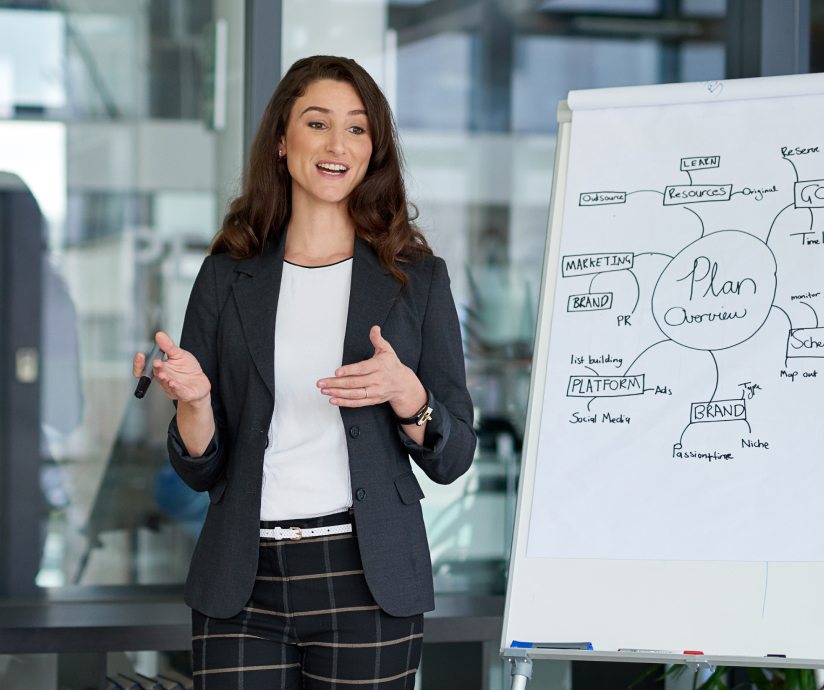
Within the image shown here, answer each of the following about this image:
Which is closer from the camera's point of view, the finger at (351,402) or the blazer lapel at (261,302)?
the finger at (351,402)

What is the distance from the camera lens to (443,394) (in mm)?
1684

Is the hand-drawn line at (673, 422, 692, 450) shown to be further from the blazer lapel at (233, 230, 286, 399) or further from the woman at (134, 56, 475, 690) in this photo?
the blazer lapel at (233, 230, 286, 399)

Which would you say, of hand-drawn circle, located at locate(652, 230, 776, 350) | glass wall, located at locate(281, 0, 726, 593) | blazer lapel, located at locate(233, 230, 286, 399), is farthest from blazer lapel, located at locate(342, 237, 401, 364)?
glass wall, located at locate(281, 0, 726, 593)

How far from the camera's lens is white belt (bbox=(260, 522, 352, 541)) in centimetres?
159

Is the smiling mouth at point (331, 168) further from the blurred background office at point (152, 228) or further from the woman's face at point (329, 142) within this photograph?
the blurred background office at point (152, 228)

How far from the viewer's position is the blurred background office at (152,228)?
3.02 metres

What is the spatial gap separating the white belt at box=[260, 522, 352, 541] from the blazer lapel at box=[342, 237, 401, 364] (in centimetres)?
25

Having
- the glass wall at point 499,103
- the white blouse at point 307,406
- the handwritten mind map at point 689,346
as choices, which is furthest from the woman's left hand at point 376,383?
the glass wall at point 499,103

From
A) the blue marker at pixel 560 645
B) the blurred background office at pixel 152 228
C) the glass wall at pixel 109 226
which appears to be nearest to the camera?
the blue marker at pixel 560 645

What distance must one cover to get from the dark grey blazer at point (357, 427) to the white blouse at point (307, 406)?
0.06ft

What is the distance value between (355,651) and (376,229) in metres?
0.67

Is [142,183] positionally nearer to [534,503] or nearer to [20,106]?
[20,106]

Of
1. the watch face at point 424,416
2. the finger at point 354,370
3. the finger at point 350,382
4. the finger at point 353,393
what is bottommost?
the watch face at point 424,416

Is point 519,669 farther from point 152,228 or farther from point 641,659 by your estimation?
point 152,228
